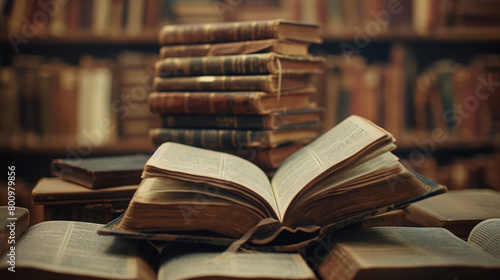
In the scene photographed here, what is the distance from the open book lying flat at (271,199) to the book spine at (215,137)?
0.70ft

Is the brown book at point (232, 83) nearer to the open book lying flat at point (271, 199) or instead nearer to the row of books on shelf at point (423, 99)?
the open book lying flat at point (271, 199)

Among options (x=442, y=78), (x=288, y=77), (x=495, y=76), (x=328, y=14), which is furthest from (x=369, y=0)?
(x=288, y=77)

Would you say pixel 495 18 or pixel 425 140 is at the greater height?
pixel 495 18

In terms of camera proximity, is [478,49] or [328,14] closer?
[328,14]

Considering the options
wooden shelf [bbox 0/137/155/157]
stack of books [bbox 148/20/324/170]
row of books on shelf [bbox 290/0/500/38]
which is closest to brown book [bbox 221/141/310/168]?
stack of books [bbox 148/20/324/170]

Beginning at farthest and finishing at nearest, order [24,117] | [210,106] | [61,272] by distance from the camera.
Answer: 1. [24,117]
2. [210,106]
3. [61,272]

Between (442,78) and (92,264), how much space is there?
62.6 inches

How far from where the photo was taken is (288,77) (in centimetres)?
98

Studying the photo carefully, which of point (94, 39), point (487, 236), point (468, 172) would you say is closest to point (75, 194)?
point (487, 236)

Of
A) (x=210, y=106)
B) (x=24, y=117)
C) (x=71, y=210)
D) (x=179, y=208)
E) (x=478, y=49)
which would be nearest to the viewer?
(x=179, y=208)

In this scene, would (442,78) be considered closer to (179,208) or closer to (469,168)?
(469,168)

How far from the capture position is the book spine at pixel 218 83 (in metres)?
0.89

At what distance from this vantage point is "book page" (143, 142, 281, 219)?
633 mm

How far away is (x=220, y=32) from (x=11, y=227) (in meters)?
0.55
